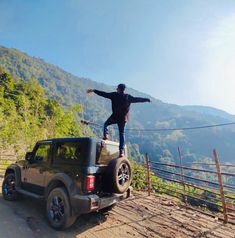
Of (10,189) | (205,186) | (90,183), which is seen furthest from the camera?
(205,186)

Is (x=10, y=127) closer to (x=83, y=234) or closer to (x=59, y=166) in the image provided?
(x=59, y=166)

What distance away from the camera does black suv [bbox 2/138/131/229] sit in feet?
14.9

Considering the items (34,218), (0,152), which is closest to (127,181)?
(34,218)

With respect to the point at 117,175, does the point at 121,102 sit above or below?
above

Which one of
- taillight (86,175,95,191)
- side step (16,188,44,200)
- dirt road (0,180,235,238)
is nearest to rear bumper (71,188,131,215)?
taillight (86,175,95,191)

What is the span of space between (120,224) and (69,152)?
2.21 m

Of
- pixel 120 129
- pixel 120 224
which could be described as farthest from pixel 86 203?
pixel 120 129

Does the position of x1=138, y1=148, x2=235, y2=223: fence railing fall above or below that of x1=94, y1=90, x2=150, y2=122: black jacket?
below

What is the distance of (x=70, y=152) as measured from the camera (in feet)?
16.6

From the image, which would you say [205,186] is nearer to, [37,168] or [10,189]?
[37,168]

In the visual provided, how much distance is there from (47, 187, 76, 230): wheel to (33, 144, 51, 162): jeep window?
1.07 metres

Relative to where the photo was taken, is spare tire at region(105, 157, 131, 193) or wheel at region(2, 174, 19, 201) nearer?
spare tire at region(105, 157, 131, 193)

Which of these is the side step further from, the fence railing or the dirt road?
the fence railing

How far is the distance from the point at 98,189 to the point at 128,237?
1.22 m
